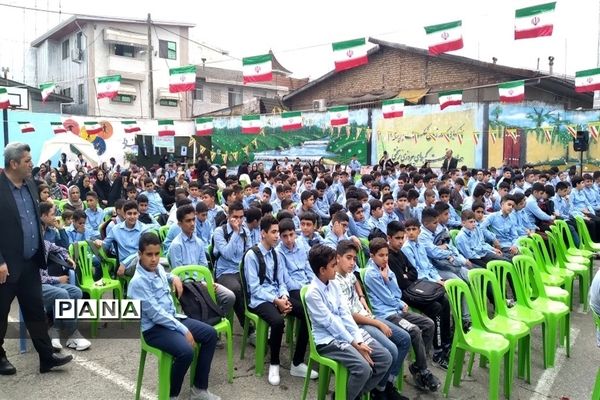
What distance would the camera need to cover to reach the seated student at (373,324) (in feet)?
11.5

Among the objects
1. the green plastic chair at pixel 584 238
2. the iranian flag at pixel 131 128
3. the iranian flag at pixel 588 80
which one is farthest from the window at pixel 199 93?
the green plastic chair at pixel 584 238

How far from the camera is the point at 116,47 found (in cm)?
2816

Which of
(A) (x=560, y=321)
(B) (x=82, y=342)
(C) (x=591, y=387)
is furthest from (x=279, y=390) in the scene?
(A) (x=560, y=321)

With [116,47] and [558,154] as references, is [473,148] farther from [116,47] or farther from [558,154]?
[116,47]

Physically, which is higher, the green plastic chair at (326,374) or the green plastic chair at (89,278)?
the green plastic chair at (89,278)

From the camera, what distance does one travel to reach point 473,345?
3604 millimetres

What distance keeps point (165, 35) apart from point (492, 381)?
3027cm

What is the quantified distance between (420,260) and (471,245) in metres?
1.28

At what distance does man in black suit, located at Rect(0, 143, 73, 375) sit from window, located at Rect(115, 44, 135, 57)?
1063 inches

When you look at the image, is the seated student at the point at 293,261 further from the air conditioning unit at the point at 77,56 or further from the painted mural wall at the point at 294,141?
the air conditioning unit at the point at 77,56

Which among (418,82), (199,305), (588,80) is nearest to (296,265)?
(199,305)

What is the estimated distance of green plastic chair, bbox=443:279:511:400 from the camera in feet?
11.3

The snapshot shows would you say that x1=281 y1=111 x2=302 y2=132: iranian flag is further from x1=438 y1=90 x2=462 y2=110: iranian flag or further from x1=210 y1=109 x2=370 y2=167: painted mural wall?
x1=438 y1=90 x2=462 y2=110: iranian flag

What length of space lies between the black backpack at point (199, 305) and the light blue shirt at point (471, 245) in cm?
301
